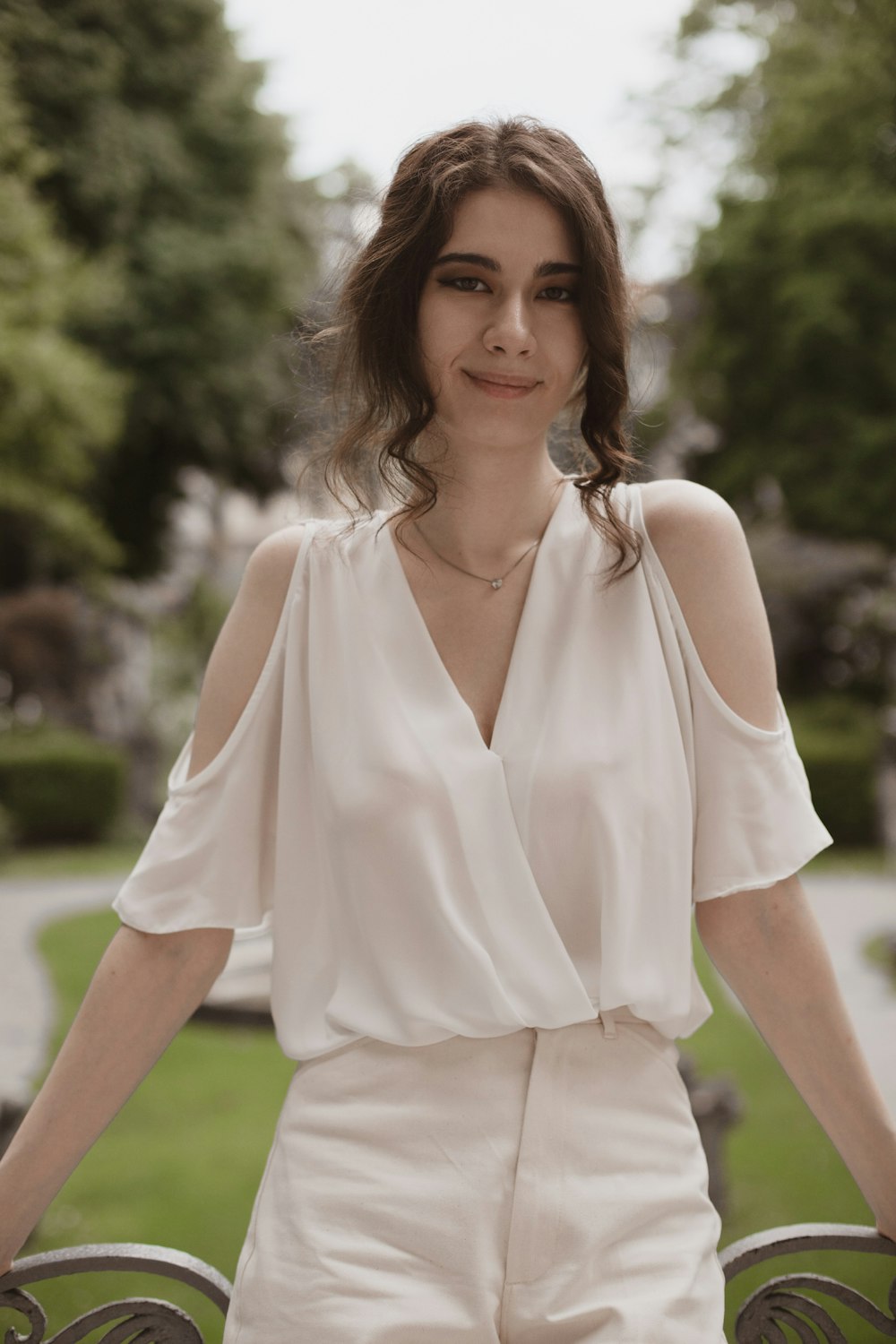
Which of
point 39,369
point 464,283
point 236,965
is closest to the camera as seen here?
point 464,283

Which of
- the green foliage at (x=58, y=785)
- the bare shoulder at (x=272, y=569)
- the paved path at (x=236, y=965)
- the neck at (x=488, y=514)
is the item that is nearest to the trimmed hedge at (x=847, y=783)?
the paved path at (x=236, y=965)

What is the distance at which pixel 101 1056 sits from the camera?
1745 millimetres

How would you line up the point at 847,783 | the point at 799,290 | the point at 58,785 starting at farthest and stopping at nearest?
the point at 799,290 < the point at 847,783 < the point at 58,785

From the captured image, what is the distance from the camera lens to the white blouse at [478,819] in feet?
5.61

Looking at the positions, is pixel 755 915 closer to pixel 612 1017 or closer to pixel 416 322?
pixel 612 1017

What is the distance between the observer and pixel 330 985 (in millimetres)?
1816

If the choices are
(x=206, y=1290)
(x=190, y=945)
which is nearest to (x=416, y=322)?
(x=190, y=945)

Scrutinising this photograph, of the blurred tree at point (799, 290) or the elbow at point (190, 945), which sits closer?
the elbow at point (190, 945)

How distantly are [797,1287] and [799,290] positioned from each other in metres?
15.2

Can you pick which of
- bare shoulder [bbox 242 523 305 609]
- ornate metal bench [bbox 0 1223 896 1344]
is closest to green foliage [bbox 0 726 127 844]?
bare shoulder [bbox 242 523 305 609]

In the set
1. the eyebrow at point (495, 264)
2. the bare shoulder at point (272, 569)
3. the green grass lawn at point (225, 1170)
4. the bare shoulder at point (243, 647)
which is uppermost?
the eyebrow at point (495, 264)

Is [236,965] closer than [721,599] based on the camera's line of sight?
No

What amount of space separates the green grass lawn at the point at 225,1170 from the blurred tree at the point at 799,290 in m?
9.85

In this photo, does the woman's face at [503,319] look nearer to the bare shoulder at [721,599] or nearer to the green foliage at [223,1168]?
the bare shoulder at [721,599]
